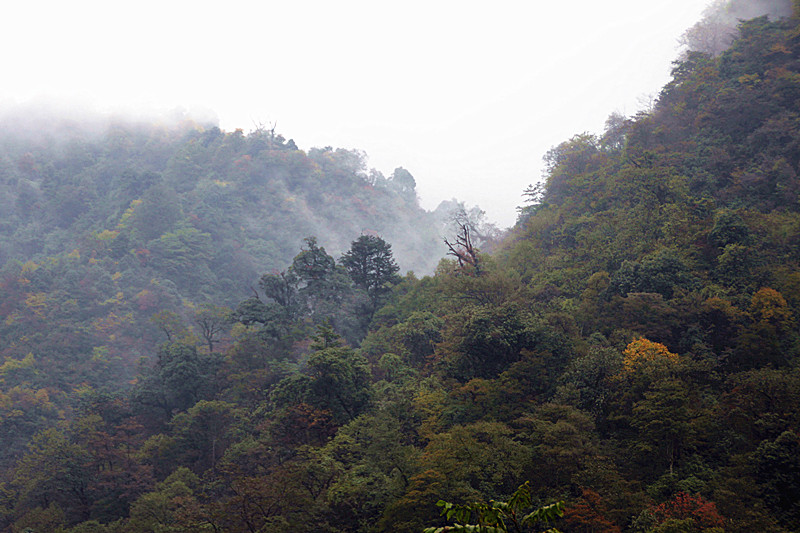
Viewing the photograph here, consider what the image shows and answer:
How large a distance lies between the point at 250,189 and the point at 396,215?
2253 centimetres

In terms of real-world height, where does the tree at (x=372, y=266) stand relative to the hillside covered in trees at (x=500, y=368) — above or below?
above

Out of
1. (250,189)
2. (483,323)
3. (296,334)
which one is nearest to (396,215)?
(250,189)

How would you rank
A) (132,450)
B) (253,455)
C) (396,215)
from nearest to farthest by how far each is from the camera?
1. (253,455)
2. (132,450)
3. (396,215)

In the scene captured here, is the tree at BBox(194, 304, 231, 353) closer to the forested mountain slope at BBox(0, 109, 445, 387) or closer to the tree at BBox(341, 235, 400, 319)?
the forested mountain slope at BBox(0, 109, 445, 387)

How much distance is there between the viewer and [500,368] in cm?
2209

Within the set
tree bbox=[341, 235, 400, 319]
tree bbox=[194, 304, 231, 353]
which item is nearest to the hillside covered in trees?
tree bbox=[341, 235, 400, 319]

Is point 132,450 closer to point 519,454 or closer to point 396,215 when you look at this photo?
point 519,454

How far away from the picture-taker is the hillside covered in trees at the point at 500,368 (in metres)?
14.9

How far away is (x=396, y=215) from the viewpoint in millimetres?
83812

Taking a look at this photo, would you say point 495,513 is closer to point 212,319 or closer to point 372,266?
point 372,266

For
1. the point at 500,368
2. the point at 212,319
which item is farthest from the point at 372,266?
the point at 500,368

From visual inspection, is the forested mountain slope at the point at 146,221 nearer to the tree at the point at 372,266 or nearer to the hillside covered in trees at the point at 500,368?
the hillside covered in trees at the point at 500,368

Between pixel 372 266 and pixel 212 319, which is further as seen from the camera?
pixel 212 319

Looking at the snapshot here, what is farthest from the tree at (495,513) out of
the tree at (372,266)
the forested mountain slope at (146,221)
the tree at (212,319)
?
the forested mountain slope at (146,221)
